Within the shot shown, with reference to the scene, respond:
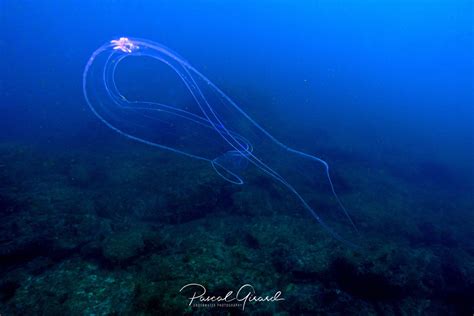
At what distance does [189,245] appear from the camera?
605cm

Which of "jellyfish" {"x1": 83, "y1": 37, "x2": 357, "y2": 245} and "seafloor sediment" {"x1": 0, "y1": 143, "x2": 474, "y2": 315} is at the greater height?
"jellyfish" {"x1": 83, "y1": 37, "x2": 357, "y2": 245}

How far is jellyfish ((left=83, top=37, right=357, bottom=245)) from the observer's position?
813cm

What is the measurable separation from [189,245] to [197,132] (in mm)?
8883

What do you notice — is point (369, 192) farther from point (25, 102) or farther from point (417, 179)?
point (25, 102)

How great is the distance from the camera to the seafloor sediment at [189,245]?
484cm

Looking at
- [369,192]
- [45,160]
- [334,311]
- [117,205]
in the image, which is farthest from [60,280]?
[369,192]

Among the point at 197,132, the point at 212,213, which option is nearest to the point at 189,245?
the point at 212,213

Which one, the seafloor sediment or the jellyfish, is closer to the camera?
the seafloor sediment

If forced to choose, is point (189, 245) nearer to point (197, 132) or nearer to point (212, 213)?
point (212, 213)

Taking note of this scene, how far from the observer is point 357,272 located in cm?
564

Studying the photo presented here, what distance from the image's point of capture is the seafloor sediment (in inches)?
191

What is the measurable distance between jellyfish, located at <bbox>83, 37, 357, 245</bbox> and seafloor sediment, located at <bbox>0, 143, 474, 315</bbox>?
0.88 meters

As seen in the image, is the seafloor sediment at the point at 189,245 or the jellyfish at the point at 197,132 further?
the jellyfish at the point at 197,132

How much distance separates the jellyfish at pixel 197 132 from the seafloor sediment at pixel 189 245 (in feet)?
2.88
